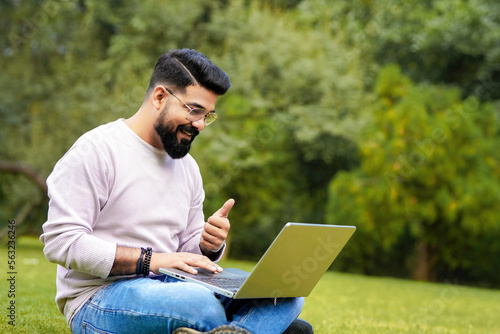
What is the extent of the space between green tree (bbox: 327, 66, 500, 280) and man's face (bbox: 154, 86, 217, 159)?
12.2m

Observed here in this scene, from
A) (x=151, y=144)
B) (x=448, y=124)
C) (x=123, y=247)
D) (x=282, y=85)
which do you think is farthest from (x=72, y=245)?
(x=282, y=85)

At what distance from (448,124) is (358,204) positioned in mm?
2871

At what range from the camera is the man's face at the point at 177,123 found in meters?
3.29

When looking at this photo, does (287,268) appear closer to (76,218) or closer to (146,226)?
(146,226)

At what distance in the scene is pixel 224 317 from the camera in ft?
9.55

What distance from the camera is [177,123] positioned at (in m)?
3.30

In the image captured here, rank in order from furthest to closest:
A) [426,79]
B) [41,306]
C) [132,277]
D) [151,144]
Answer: [426,79] → [41,306] → [151,144] → [132,277]

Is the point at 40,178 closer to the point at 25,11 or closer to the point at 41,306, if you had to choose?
the point at 25,11

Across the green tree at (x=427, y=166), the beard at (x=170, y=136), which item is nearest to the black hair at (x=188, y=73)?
the beard at (x=170, y=136)

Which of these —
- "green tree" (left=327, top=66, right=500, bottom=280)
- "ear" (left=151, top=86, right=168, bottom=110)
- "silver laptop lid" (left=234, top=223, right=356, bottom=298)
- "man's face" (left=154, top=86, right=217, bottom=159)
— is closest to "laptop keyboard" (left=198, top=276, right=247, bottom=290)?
"silver laptop lid" (left=234, top=223, right=356, bottom=298)

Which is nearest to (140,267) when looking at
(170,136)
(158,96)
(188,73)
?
(170,136)

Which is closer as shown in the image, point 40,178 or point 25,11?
point 40,178

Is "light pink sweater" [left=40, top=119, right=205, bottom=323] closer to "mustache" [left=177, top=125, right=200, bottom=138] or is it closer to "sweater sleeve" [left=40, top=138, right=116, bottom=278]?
"sweater sleeve" [left=40, top=138, right=116, bottom=278]

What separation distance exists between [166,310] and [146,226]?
21.2 inches
